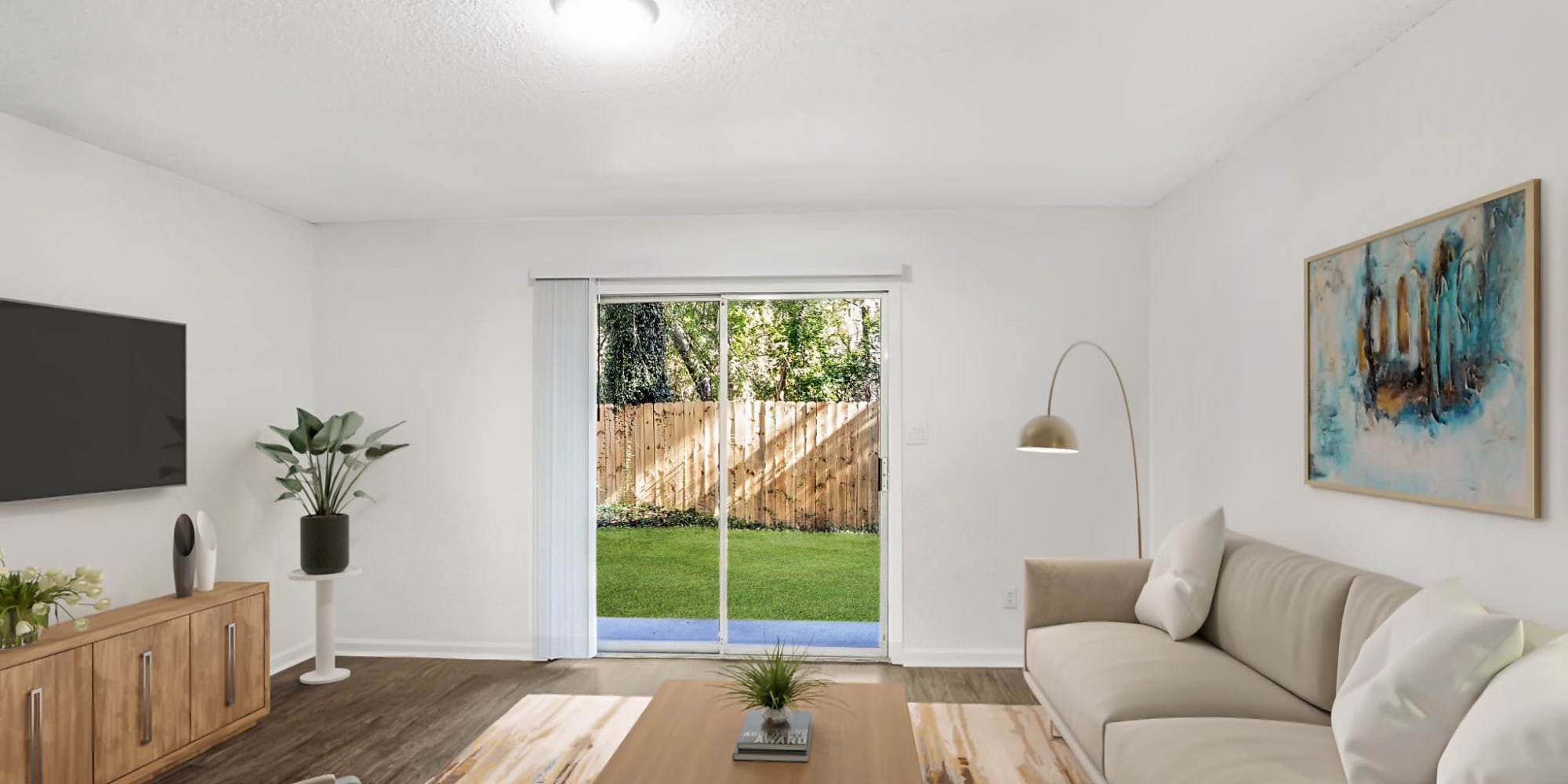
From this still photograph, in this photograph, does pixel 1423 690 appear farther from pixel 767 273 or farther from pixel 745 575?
pixel 745 575

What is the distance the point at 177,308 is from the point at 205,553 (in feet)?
3.87

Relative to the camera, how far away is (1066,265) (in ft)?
15.9

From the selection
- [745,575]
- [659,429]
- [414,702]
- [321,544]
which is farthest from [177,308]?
[745,575]

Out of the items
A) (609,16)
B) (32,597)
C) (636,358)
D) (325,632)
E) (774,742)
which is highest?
(609,16)

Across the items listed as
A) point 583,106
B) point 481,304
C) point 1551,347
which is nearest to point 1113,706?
point 1551,347

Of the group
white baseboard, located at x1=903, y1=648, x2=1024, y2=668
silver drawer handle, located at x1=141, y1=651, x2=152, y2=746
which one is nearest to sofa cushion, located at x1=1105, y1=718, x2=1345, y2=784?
white baseboard, located at x1=903, y1=648, x2=1024, y2=668

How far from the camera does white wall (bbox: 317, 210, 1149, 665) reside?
484 centimetres

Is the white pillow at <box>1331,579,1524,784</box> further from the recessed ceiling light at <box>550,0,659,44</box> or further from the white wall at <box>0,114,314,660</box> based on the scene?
the white wall at <box>0,114,314,660</box>

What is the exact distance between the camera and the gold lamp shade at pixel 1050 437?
381cm

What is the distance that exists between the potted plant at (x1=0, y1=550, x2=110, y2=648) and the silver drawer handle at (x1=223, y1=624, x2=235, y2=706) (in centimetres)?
64

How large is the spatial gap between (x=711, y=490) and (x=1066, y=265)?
2437mm

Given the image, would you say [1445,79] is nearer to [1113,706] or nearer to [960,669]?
[1113,706]

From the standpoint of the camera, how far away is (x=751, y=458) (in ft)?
17.0

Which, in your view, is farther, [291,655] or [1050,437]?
[291,655]
